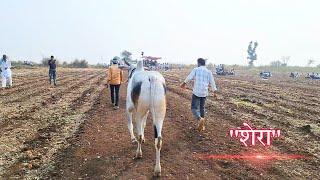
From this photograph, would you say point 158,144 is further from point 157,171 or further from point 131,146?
point 131,146

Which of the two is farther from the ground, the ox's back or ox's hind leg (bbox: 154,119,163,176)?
the ox's back

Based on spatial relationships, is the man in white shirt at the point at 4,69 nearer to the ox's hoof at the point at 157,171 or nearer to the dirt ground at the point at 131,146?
the dirt ground at the point at 131,146

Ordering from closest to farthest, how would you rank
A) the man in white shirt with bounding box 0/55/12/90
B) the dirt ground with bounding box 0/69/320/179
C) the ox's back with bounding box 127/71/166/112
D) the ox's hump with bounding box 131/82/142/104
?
the dirt ground with bounding box 0/69/320/179 < the ox's back with bounding box 127/71/166/112 < the ox's hump with bounding box 131/82/142/104 < the man in white shirt with bounding box 0/55/12/90

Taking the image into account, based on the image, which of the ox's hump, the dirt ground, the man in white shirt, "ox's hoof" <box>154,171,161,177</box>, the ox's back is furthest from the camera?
the man in white shirt

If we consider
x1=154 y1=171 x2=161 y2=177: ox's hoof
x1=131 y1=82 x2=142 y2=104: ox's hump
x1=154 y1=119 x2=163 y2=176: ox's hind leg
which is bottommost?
x1=154 y1=171 x2=161 y2=177: ox's hoof

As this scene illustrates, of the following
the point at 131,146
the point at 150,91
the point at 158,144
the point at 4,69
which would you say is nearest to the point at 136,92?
the point at 150,91

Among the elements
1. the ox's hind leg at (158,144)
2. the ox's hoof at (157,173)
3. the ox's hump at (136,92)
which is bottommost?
the ox's hoof at (157,173)

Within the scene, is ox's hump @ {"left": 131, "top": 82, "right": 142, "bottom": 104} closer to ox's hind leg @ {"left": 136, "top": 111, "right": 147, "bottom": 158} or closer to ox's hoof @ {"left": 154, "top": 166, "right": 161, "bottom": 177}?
ox's hind leg @ {"left": 136, "top": 111, "right": 147, "bottom": 158}

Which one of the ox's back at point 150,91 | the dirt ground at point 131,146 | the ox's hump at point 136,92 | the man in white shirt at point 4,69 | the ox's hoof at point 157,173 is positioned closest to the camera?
the ox's hoof at point 157,173

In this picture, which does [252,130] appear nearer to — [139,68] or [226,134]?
[226,134]

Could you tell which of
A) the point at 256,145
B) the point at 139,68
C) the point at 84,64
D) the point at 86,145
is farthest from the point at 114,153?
the point at 84,64

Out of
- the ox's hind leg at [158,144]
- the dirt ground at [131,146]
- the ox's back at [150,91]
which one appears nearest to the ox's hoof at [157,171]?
the ox's hind leg at [158,144]

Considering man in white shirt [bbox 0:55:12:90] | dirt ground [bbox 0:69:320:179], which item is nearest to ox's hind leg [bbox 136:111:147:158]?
dirt ground [bbox 0:69:320:179]

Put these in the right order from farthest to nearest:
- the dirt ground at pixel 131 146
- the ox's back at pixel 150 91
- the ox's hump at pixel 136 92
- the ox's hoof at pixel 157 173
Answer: the ox's hump at pixel 136 92, the ox's back at pixel 150 91, the dirt ground at pixel 131 146, the ox's hoof at pixel 157 173
